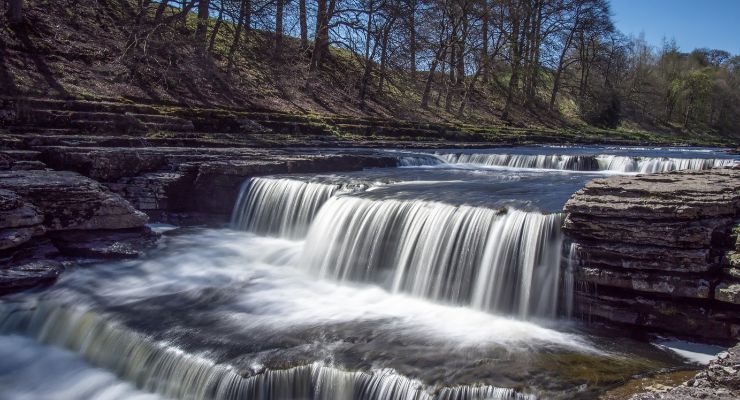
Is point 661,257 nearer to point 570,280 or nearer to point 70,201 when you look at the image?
point 570,280

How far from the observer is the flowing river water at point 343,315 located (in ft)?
17.0

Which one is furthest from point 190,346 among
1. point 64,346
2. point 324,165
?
point 324,165

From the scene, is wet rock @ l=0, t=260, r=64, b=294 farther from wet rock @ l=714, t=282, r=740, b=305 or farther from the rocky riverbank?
wet rock @ l=714, t=282, r=740, b=305

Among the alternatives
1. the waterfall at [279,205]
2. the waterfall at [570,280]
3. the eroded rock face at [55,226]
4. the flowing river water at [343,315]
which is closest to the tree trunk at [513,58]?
the flowing river water at [343,315]

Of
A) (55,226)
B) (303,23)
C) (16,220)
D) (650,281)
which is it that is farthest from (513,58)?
(16,220)

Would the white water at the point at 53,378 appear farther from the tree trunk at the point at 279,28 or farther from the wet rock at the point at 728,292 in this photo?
the tree trunk at the point at 279,28

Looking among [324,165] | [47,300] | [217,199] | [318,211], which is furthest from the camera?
[324,165]

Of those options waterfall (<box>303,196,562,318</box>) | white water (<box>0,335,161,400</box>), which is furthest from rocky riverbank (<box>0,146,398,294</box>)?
waterfall (<box>303,196,562,318</box>)

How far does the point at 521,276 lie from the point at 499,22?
28.2 m

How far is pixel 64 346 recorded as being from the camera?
6.58 metres

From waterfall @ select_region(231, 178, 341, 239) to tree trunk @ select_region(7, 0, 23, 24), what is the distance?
12558 millimetres

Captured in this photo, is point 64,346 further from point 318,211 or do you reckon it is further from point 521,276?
point 521,276

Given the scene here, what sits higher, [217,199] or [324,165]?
[324,165]

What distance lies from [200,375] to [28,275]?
386 centimetres
